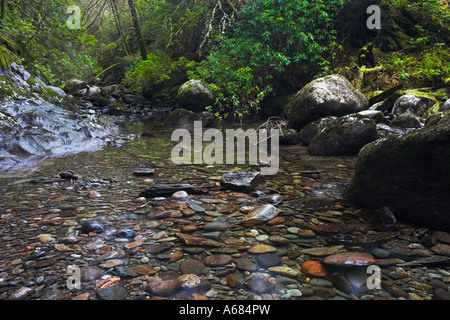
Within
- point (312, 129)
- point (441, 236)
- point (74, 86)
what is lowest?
point (441, 236)

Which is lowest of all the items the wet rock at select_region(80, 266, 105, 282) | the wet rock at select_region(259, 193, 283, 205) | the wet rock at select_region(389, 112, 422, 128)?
the wet rock at select_region(80, 266, 105, 282)

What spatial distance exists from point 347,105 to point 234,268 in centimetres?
543

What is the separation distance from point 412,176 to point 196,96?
29.2 feet

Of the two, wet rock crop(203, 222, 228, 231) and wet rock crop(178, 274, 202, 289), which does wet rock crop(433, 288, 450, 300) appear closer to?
wet rock crop(178, 274, 202, 289)

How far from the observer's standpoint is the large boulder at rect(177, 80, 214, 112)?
10.3 metres

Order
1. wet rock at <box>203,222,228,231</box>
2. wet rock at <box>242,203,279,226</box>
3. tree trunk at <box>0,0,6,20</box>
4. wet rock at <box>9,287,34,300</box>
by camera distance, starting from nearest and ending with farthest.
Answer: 1. wet rock at <box>9,287,34,300</box>
2. wet rock at <box>203,222,228,231</box>
3. wet rock at <box>242,203,279,226</box>
4. tree trunk at <box>0,0,6,20</box>

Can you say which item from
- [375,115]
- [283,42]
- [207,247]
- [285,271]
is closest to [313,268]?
[285,271]

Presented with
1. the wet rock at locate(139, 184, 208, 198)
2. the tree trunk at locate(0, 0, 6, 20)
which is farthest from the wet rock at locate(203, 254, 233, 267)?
the tree trunk at locate(0, 0, 6, 20)

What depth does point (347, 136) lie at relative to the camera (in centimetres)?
473

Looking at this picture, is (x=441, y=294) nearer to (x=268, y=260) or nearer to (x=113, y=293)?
(x=268, y=260)

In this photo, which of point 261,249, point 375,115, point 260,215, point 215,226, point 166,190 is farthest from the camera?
point 375,115

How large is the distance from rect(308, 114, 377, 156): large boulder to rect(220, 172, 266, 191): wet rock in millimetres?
2052

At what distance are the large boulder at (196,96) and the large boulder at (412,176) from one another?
8246 millimetres

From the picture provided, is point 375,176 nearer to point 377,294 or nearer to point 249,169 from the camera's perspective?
point 377,294
